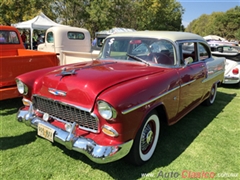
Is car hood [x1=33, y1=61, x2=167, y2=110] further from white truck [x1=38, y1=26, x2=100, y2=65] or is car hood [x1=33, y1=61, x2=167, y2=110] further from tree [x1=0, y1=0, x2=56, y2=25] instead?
tree [x1=0, y1=0, x2=56, y2=25]

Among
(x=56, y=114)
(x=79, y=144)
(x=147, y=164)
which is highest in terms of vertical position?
(x=56, y=114)

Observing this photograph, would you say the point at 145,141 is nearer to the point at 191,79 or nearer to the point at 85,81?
the point at 85,81

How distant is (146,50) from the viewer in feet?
11.5

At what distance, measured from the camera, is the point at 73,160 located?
2889 mm

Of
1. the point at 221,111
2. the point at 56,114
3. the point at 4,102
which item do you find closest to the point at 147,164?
the point at 56,114

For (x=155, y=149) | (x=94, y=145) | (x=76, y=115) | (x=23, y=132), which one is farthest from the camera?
(x=23, y=132)

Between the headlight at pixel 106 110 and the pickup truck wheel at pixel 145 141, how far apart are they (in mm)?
484

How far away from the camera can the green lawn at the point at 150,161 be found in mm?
2643

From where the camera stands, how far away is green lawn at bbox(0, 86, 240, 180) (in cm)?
264

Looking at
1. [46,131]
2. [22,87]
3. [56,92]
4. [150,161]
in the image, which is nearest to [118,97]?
[56,92]

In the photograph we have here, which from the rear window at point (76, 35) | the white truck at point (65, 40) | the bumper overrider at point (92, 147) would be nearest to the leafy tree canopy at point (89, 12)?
the white truck at point (65, 40)

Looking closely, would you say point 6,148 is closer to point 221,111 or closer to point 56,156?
point 56,156

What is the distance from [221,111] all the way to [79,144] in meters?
3.96

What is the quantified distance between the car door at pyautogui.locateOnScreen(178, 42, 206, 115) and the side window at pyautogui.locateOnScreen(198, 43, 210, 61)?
5.1 inches
